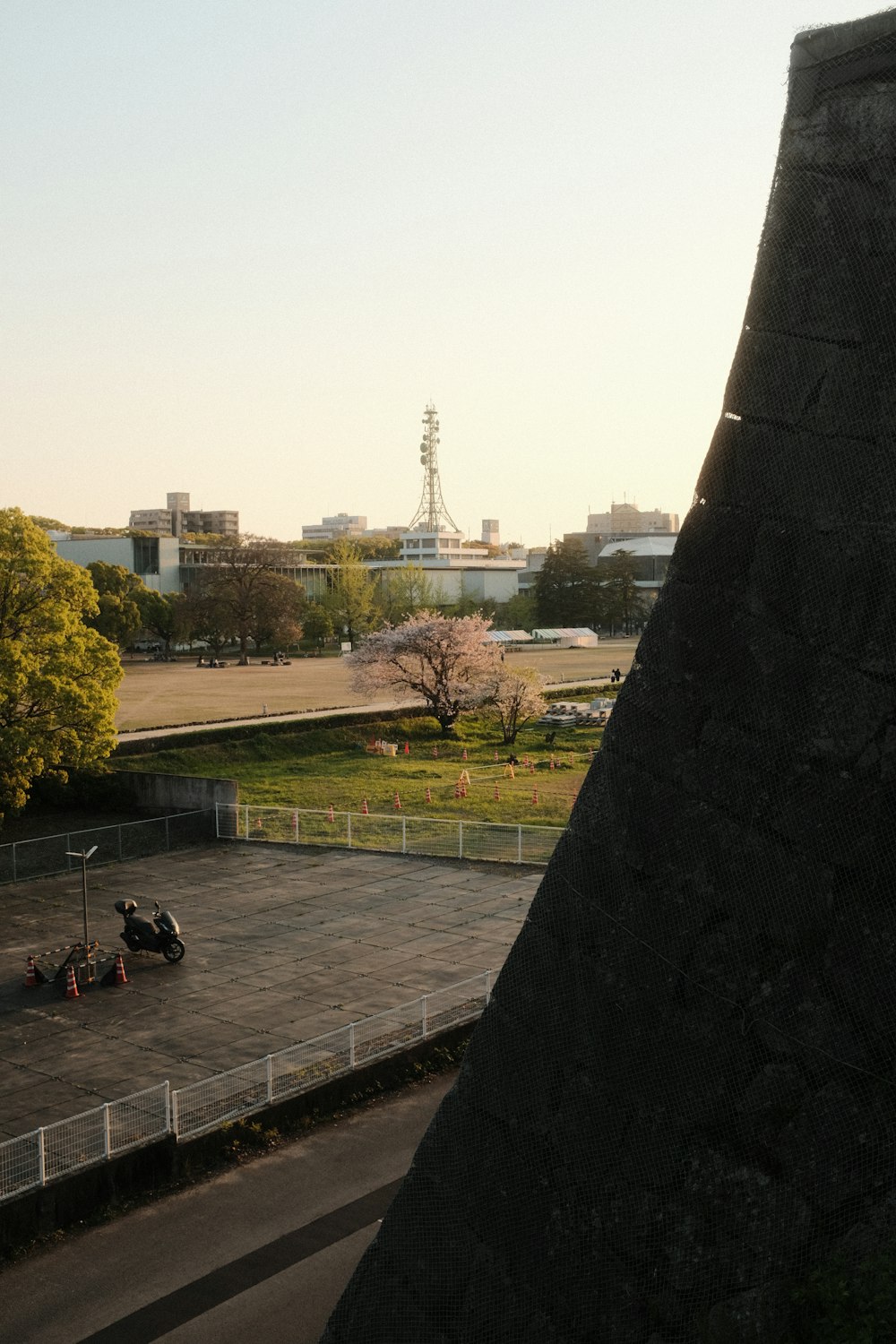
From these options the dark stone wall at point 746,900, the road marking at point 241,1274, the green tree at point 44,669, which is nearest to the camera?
the dark stone wall at point 746,900

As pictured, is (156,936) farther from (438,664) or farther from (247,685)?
(247,685)

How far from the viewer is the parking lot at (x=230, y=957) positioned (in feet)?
51.0

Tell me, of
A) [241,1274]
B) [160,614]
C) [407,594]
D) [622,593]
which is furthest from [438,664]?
[622,593]

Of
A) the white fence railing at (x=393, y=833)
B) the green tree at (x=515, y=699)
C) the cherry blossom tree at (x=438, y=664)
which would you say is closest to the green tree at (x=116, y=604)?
the cherry blossom tree at (x=438, y=664)

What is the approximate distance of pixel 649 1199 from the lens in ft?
16.2

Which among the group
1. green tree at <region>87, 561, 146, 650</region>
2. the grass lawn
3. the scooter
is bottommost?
the grass lawn

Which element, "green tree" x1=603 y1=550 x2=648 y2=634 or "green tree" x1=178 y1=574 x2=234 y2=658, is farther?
"green tree" x1=603 y1=550 x2=648 y2=634

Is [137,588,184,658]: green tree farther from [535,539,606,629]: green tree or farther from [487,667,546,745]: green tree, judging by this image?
[487,667,546,745]: green tree

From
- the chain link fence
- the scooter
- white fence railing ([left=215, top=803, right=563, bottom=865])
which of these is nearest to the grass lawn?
white fence railing ([left=215, top=803, right=563, bottom=865])

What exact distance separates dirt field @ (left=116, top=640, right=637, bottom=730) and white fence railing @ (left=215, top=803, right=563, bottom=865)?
15532 millimetres

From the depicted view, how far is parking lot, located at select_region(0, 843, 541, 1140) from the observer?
15.5 metres

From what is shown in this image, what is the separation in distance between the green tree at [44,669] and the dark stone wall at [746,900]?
25.0 m

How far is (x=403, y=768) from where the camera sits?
134 feet

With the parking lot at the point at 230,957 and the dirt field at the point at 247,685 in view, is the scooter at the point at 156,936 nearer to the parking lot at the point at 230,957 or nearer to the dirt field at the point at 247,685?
the parking lot at the point at 230,957
